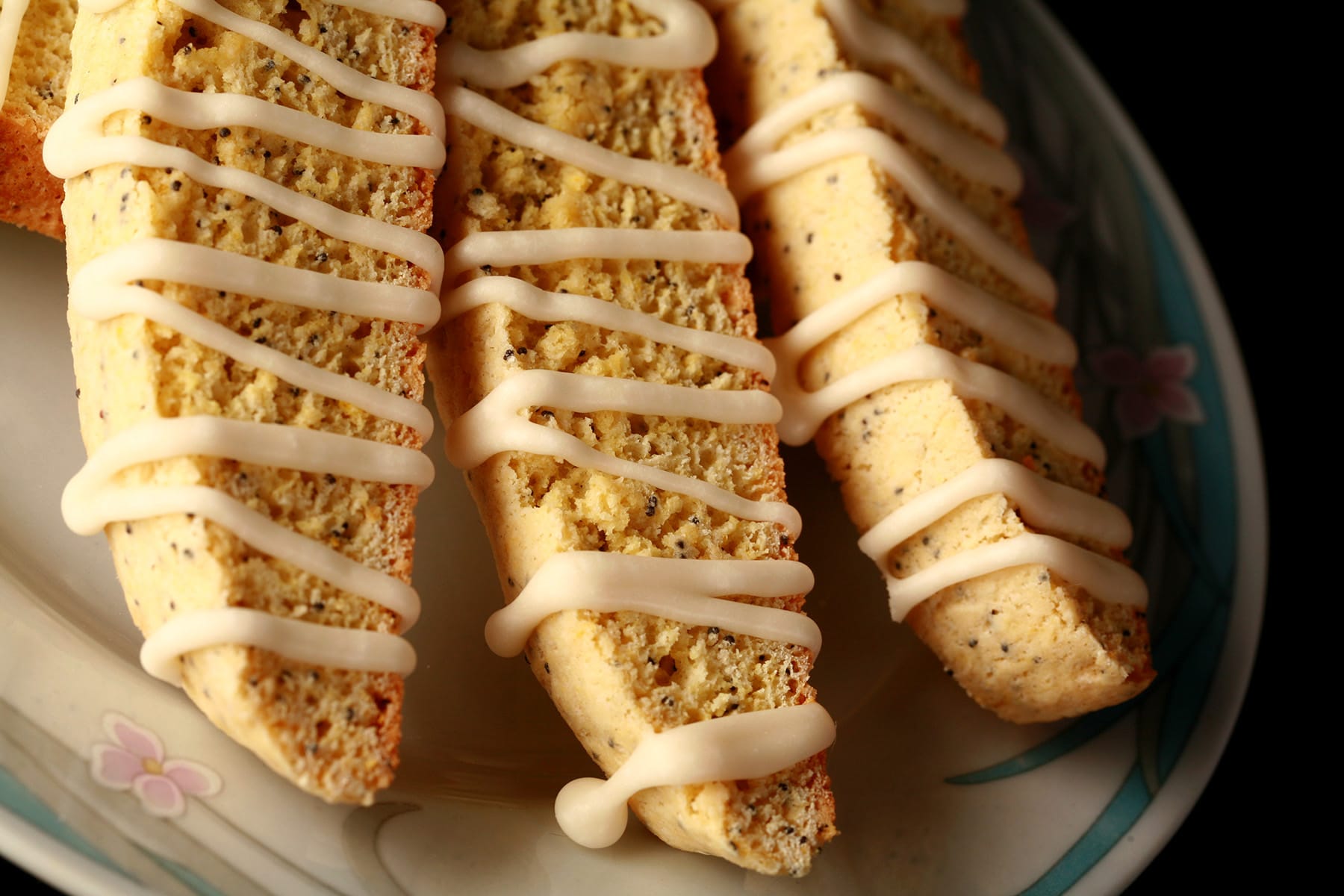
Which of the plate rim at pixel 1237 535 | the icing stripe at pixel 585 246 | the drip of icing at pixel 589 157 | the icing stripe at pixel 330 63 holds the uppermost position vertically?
the icing stripe at pixel 330 63

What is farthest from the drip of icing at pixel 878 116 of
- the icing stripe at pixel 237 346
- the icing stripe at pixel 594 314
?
the icing stripe at pixel 237 346

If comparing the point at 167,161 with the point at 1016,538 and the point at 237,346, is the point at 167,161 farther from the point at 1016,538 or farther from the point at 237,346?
the point at 1016,538

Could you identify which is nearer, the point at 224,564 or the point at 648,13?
the point at 224,564

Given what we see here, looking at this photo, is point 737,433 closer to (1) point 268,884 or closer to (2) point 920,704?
(2) point 920,704

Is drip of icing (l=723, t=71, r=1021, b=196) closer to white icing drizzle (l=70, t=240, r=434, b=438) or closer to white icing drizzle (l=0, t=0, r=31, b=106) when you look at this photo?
white icing drizzle (l=70, t=240, r=434, b=438)

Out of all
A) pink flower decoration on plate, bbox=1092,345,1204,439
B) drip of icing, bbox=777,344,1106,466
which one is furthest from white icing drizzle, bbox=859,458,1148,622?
pink flower decoration on plate, bbox=1092,345,1204,439

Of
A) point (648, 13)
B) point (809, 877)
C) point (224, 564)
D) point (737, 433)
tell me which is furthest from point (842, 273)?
point (224, 564)

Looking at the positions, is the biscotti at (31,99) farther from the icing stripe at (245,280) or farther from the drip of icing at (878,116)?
the drip of icing at (878,116)
